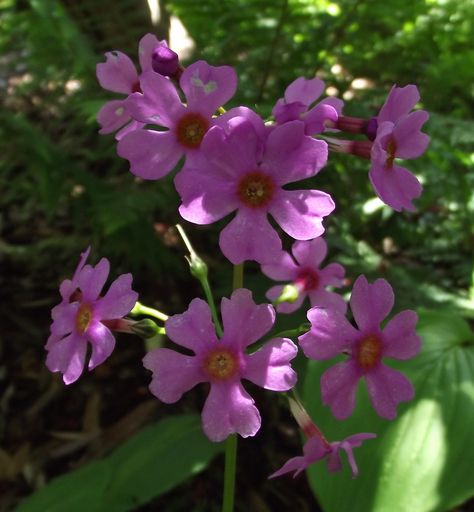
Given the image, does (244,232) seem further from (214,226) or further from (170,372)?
(214,226)

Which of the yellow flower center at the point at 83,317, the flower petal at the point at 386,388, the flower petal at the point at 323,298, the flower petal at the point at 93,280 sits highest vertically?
the flower petal at the point at 93,280

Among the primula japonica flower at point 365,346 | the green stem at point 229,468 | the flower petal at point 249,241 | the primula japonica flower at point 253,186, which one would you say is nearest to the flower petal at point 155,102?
the primula japonica flower at point 253,186

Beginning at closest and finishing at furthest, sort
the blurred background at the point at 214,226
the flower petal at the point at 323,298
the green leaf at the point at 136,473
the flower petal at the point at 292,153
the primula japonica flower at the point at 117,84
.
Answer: the flower petal at the point at 292,153
the primula japonica flower at the point at 117,84
the flower petal at the point at 323,298
the green leaf at the point at 136,473
the blurred background at the point at 214,226

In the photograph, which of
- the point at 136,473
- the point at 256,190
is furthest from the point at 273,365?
the point at 136,473

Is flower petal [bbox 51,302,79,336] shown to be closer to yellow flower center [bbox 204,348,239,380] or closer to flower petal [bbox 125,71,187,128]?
yellow flower center [bbox 204,348,239,380]

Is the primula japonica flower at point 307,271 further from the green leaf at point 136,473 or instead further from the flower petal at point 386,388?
the green leaf at point 136,473

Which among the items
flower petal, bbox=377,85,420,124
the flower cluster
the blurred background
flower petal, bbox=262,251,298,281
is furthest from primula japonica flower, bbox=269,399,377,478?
the blurred background

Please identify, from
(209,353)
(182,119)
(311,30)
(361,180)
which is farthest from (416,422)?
(311,30)
